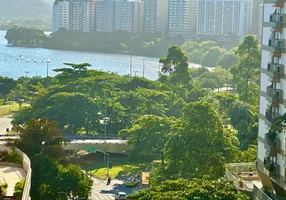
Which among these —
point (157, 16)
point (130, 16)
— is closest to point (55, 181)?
point (157, 16)

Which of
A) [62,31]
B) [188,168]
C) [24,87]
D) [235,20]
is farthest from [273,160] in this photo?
[62,31]

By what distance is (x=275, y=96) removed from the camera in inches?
748

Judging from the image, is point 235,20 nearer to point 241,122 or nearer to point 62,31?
point 62,31

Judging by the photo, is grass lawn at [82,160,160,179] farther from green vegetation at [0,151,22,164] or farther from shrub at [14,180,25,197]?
shrub at [14,180,25,197]

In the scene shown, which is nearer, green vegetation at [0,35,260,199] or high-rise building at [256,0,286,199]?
high-rise building at [256,0,286,199]

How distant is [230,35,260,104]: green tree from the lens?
50562 millimetres

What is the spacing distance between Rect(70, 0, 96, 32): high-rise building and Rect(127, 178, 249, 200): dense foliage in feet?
475

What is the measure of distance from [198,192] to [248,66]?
3207cm

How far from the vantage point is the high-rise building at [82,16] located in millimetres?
165250

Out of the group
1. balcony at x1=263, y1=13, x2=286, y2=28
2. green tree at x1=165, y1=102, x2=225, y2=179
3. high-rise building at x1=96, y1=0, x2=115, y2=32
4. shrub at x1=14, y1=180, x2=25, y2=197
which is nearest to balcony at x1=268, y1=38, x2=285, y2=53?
balcony at x1=263, y1=13, x2=286, y2=28

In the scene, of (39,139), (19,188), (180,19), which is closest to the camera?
(19,188)

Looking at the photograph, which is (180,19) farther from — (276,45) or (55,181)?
(276,45)

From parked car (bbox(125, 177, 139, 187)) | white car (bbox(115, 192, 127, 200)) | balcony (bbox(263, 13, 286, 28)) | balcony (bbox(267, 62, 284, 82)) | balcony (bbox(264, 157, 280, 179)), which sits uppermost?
balcony (bbox(263, 13, 286, 28))

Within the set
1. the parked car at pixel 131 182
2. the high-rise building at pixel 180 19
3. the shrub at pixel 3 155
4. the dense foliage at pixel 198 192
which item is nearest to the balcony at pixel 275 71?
the dense foliage at pixel 198 192
